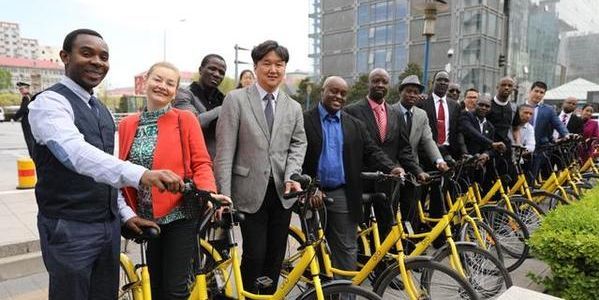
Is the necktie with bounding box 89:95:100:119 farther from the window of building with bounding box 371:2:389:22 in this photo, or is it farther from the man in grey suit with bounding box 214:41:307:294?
the window of building with bounding box 371:2:389:22

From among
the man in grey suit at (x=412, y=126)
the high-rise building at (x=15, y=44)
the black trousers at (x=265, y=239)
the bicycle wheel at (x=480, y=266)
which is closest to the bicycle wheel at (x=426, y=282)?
the bicycle wheel at (x=480, y=266)

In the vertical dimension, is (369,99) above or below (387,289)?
above

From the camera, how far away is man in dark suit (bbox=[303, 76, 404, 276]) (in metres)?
3.41

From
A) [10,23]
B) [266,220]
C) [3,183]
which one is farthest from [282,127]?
[10,23]

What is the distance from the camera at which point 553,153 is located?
6.37m

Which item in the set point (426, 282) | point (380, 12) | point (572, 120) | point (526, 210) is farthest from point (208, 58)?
point (380, 12)

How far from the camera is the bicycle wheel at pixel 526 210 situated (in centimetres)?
462

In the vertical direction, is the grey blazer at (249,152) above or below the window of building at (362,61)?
below

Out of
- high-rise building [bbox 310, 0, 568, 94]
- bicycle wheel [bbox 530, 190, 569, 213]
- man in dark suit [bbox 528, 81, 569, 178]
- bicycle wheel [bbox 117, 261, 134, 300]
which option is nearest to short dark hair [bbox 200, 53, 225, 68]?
bicycle wheel [bbox 117, 261, 134, 300]

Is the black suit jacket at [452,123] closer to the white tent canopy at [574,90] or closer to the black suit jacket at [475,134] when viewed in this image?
the black suit jacket at [475,134]

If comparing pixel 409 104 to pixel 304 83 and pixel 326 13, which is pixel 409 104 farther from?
pixel 326 13

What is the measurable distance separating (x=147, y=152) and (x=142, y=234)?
0.48 meters

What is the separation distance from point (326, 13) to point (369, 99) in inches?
2489

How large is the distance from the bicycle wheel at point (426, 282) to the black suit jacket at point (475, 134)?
2.61 m
